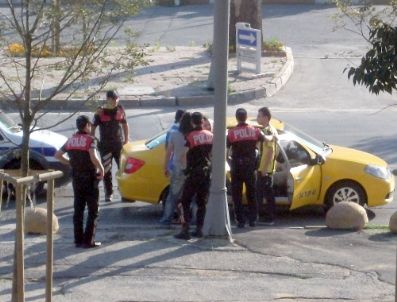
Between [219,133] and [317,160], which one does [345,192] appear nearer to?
[317,160]

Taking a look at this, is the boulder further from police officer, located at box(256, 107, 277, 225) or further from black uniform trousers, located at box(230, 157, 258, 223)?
black uniform trousers, located at box(230, 157, 258, 223)

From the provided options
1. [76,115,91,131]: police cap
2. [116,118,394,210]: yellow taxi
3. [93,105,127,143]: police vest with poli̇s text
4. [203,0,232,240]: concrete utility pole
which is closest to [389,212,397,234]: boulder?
[116,118,394,210]: yellow taxi

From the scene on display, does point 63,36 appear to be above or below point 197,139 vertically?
above

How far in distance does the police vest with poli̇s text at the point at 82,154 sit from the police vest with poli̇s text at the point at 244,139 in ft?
7.28

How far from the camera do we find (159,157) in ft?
49.7

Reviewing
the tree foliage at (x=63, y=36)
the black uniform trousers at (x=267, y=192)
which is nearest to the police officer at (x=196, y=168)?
the black uniform trousers at (x=267, y=192)

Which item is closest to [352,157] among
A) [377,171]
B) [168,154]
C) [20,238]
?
[377,171]

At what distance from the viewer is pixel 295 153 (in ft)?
50.1

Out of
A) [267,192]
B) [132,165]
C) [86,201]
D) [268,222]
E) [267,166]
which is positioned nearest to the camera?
[86,201]

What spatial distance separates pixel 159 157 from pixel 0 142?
2.86m

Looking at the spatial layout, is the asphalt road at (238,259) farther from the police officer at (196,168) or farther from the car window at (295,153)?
the car window at (295,153)

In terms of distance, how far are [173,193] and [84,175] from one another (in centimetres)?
202

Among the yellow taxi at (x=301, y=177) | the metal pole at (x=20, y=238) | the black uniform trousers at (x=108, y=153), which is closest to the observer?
the metal pole at (x=20, y=238)

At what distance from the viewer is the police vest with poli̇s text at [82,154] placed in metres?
12.6
